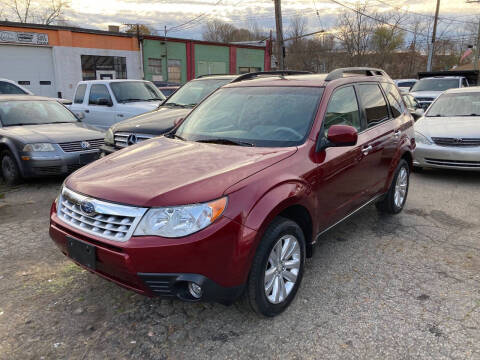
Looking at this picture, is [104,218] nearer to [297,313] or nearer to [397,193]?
[297,313]

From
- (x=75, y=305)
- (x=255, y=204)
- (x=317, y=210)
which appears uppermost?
(x=255, y=204)

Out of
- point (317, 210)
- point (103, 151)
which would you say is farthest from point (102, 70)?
point (317, 210)

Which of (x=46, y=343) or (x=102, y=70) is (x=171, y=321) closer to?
(x=46, y=343)

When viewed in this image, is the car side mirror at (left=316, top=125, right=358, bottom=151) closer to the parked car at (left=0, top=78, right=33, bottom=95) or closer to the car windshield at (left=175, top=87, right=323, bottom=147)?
the car windshield at (left=175, top=87, right=323, bottom=147)

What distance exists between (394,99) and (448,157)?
2432 millimetres

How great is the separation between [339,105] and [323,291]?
5.65 ft

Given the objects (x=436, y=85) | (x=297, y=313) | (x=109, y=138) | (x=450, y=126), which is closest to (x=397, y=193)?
(x=297, y=313)

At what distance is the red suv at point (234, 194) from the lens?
7.86 feet

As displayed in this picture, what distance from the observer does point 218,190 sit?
8.17ft

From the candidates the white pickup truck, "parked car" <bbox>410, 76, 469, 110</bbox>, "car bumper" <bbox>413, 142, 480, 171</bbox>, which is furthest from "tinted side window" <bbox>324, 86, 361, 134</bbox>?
"parked car" <bbox>410, 76, 469, 110</bbox>

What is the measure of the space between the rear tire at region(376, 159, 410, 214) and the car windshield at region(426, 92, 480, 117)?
360cm

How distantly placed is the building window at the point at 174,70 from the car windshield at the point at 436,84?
56.6 ft

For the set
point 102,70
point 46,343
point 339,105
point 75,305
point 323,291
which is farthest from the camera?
point 102,70

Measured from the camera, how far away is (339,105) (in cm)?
375
